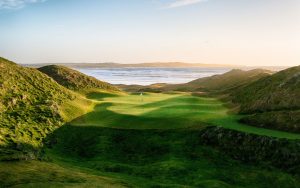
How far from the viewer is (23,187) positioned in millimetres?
25484

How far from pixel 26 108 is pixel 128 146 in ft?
61.1

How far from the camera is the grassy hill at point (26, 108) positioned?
4302cm

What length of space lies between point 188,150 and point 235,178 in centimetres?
829

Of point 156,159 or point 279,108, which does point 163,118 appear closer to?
point 156,159

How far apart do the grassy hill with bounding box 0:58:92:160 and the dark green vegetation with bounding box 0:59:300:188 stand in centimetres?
14

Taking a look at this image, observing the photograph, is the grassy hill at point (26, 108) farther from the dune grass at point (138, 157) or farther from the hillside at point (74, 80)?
the hillside at point (74, 80)

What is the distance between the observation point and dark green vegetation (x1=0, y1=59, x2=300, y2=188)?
111 ft

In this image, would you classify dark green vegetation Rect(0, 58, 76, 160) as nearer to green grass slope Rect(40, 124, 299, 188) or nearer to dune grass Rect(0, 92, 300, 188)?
dune grass Rect(0, 92, 300, 188)

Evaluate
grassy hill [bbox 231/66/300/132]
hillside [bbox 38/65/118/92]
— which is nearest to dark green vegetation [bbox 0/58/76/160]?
hillside [bbox 38/65/118/92]

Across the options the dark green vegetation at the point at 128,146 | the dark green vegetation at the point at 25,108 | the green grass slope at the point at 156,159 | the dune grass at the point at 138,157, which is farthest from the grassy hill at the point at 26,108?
the green grass slope at the point at 156,159

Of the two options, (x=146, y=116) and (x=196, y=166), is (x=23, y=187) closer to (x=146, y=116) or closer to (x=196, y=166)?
(x=196, y=166)

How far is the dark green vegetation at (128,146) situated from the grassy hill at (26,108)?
0.45 feet

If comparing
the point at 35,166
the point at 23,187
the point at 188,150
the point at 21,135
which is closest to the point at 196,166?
the point at 188,150

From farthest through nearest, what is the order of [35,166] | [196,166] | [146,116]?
[146,116] < [196,166] < [35,166]
